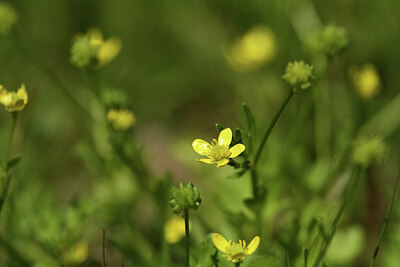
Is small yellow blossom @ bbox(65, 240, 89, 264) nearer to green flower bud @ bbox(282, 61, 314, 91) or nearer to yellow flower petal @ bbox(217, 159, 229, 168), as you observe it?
yellow flower petal @ bbox(217, 159, 229, 168)

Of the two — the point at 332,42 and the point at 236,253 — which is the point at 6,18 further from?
the point at 236,253

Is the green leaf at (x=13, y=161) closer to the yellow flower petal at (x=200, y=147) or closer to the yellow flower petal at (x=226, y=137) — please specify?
the yellow flower petal at (x=200, y=147)

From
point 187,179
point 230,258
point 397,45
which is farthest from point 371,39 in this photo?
point 230,258

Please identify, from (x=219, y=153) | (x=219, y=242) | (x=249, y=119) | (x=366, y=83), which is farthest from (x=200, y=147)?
(x=366, y=83)

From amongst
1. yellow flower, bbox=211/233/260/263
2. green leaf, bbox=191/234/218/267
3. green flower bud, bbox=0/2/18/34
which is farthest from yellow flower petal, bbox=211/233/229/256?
green flower bud, bbox=0/2/18/34

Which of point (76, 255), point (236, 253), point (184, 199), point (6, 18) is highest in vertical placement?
point (6, 18)
